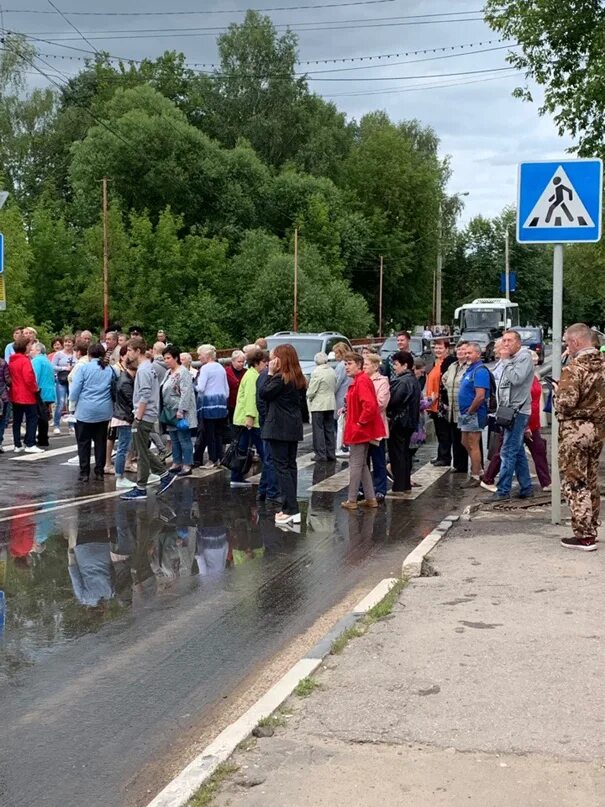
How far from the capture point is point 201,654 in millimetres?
6488

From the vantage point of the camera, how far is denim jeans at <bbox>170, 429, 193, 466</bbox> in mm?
14539

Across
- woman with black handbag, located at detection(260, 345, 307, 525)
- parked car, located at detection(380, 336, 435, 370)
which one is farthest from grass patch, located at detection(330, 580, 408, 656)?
parked car, located at detection(380, 336, 435, 370)

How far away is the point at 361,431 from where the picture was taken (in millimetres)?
11914

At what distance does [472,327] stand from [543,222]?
156 ft

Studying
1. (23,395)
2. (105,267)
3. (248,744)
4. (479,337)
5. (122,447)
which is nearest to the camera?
(248,744)

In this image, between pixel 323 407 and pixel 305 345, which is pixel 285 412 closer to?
pixel 323 407

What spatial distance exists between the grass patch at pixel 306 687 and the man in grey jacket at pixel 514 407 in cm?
678

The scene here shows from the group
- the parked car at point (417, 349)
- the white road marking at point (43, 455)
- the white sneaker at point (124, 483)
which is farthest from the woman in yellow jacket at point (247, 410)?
the parked car at point (417, 349)

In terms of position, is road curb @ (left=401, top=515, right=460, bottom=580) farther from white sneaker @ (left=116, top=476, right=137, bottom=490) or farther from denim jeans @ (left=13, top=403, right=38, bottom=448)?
denim jeans @ (left=13, top=403, right=38, bottom=448)

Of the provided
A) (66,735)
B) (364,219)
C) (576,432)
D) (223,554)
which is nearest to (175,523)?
(223,554)

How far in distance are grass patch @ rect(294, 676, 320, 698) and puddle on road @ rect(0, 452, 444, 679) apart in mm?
1792

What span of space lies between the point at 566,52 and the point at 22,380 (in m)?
11.0

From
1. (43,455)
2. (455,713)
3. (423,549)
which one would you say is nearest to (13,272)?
(43,455)

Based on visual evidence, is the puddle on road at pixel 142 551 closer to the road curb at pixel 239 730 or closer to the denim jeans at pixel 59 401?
the road curb at pixel 239 730
